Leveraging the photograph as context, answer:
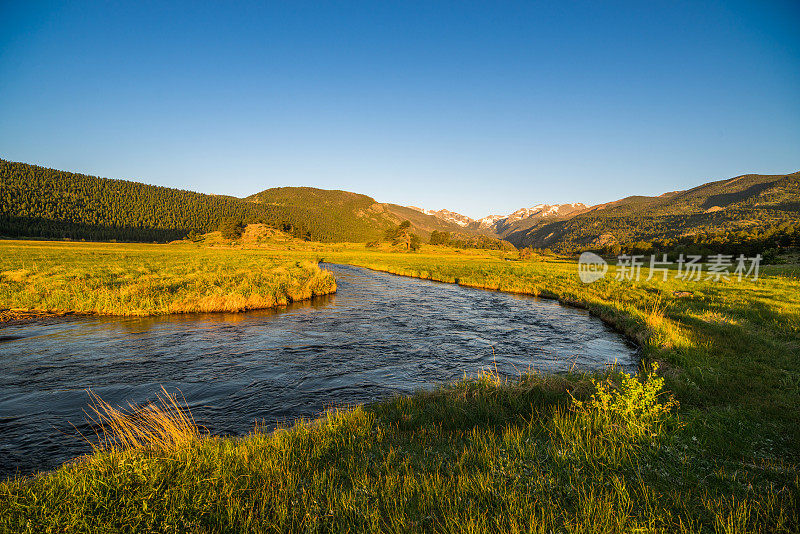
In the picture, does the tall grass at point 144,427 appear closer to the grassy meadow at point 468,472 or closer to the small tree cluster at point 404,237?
the grassy meadow at point 468,472

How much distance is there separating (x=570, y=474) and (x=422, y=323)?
1583 centimetres

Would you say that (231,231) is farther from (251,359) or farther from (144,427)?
(144,427)

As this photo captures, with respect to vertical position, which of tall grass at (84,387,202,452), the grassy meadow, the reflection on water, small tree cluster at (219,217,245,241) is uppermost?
small tree cluster at (219,217,245,241)

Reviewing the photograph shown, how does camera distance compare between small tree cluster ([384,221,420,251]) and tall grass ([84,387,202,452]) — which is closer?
tall grass ([84,387,202,452])

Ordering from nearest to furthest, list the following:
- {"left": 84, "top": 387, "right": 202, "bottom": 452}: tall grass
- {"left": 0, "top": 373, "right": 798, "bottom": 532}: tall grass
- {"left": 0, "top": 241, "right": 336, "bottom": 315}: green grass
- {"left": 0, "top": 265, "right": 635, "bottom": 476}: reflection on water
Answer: {"left": 0, "top": 373, "right": 798, "bottom": 532}: tall grass → {"left": 84, "top": 387, "right": 202, "bottom": 452}: tall grass → {"left": 0, "top": 265, "right": 635, "bottom": 476}: reflection on water → {"left": 0, "top": 241, "right": 336, "bottom": 315}: green grass

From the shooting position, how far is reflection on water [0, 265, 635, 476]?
8633 mm

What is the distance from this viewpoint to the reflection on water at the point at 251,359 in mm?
8633

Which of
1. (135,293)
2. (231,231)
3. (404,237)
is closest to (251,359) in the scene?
(135,293)

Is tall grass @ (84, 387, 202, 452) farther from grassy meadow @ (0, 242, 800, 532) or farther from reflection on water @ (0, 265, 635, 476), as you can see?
reflection on water @ (0, 265, 635, 476)

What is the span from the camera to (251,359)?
1323 cm

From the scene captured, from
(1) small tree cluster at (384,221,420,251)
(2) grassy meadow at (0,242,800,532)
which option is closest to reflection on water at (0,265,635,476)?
(2) grassy meadow at (0,242,800,532)

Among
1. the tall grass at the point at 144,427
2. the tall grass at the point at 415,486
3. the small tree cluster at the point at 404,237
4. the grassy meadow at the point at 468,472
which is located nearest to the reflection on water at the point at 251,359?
the tall grass at the point at 144,427

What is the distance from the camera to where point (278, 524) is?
13.1 ft

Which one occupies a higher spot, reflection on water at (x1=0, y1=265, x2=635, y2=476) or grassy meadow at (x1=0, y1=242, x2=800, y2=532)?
grassy meadow at (x1=0, y1=242, x2=800, y2=532)
